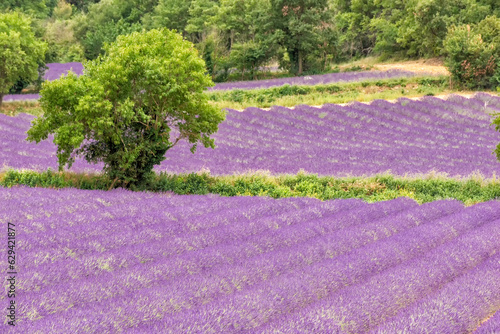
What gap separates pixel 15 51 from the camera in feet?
96.2

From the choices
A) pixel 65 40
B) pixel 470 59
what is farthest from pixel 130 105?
pixel 65 40

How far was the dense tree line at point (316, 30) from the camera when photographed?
39250 mm

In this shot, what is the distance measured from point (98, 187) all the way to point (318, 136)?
11.2 metres

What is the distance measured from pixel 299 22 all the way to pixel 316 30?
6.58 feet

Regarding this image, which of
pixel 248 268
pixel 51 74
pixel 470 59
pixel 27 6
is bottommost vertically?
pixel 51 74

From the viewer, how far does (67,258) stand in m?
6.75

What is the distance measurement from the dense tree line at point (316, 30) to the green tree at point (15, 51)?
391 inches

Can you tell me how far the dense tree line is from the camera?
1545 inches

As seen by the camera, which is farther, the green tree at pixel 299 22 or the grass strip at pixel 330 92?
the green tree at pixel 299 22

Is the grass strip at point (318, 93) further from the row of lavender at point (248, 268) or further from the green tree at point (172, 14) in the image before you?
the green tree at point (172, 14)

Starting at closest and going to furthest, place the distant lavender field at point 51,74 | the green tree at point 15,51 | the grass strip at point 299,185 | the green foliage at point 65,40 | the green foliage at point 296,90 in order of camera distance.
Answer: the grass strip at point 299,185 < the green tree at point 15,51 < the green foliage at point 296,90 < the distant lavender field at point 51,74 < the green foliage at point 65,40

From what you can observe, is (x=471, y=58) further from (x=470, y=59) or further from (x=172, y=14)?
(x=172, y=14)

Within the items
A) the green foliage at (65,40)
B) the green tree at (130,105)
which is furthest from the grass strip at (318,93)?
the green foliage at (65,40)

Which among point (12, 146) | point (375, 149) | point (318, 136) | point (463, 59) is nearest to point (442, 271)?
point (375, 149)
